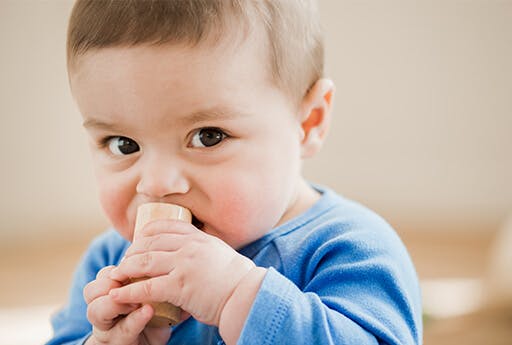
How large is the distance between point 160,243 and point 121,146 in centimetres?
14

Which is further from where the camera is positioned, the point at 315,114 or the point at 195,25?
the point at 315,114

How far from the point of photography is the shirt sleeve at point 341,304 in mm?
709

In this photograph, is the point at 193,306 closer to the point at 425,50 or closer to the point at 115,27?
the point at 115,27

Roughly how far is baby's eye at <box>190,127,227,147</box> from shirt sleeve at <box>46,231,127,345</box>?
A: 35 cm

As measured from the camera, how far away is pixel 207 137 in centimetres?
80

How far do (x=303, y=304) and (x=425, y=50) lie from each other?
1759 mm

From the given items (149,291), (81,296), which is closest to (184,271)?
(149,291)

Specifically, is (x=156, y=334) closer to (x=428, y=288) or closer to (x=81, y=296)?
(x=81, y=296)

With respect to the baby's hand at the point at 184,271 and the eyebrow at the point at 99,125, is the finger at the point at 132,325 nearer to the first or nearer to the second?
the baby's hand at the point at 184,271

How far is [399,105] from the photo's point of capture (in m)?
2.36

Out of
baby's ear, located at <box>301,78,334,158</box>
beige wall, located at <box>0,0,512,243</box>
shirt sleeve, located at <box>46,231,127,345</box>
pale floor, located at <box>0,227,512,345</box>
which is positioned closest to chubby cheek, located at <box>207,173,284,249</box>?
baby's ear, located at <box>301,78,334,158</box>

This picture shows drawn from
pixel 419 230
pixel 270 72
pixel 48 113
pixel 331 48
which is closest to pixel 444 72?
pixel 331 48

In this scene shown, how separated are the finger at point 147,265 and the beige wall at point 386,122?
1561 millimetres

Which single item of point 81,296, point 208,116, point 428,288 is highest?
point 208,116
